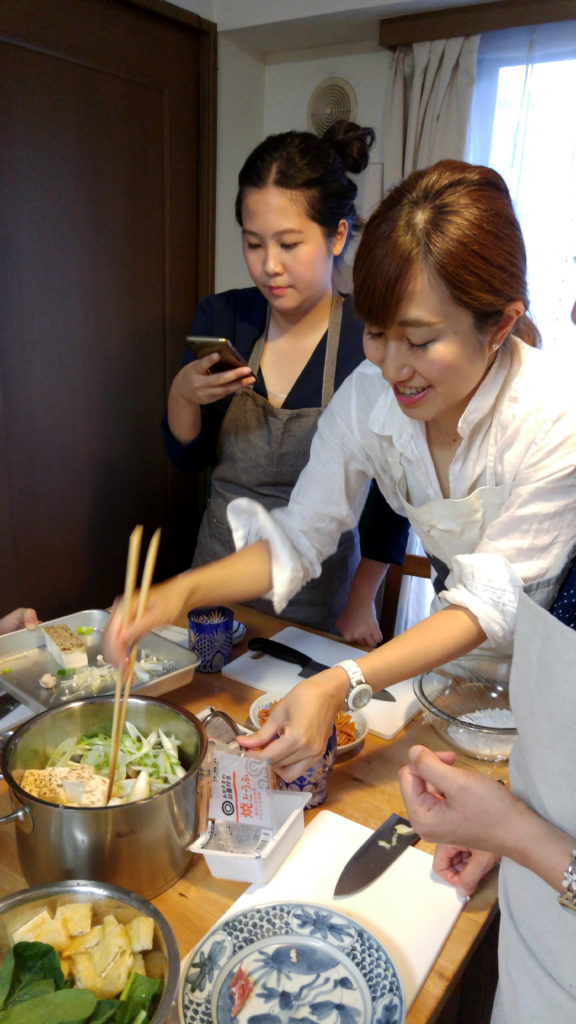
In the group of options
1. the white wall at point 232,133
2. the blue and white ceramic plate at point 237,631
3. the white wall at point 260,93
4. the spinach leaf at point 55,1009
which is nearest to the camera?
the spinach leaf at point 55,1009

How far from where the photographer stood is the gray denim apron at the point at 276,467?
1700 millimetres

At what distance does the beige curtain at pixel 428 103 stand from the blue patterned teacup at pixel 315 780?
7.20 ft

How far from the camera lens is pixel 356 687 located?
3.29ft

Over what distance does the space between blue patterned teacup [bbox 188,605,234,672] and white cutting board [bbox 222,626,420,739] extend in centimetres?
3

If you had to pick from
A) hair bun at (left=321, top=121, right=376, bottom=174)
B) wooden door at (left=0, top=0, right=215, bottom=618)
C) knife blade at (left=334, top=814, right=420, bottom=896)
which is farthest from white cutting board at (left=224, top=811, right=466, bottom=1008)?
wooden door at (left=0, top=0, right=215, bottom=618)

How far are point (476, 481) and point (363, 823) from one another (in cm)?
54

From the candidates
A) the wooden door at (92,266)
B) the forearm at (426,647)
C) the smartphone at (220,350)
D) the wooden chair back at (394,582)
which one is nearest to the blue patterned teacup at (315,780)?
the forearm at (426,647)

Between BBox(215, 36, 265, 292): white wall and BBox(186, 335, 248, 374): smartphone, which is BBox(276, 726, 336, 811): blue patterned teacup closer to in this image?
BBox(186, 335, 248, 374): smartphone

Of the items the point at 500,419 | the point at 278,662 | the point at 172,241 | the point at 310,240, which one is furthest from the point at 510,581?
the point at 172,241

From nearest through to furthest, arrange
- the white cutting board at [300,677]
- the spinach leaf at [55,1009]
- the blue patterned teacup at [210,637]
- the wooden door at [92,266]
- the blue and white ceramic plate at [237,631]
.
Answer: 1. the spinach leaf at [55,1009]
2. the white cutting board at [300,677]
3. the blue patterned teacup at [210,637]
4. the blue and white ceramic plate at [237,631]
5. the wooden door at [92,266]

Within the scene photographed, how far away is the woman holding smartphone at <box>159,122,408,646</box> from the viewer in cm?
149

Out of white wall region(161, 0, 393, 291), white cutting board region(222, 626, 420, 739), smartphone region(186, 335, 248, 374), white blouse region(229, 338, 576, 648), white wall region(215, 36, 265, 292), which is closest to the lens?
white blouse region(229, 338, 576, 648)

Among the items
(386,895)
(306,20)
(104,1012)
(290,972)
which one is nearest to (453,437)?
(386,895)

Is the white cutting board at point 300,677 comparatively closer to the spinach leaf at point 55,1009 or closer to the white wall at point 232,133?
the spinach leaf at point 55,1009
